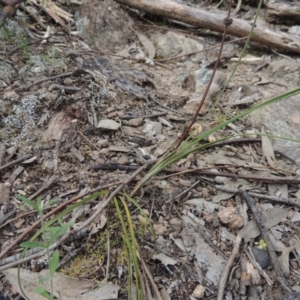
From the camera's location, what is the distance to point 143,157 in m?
1.68

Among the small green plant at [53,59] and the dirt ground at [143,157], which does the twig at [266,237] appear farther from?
the small green plant at [53,59]

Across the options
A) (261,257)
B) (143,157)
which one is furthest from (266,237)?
(143,157)

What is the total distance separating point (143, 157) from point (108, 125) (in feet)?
0.83

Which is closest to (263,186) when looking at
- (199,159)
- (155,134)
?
(199,159)

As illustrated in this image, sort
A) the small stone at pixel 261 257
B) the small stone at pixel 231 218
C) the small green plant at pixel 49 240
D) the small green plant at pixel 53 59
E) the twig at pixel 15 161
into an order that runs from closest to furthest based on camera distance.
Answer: the small green plant at pixel 49 240, the small stone at pixel 261 257, the small stone at pixel 231 218, the twig at pixel 15 161, the small green plant at pixel 53 59

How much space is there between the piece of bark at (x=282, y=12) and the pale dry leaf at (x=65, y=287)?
2.46 metres

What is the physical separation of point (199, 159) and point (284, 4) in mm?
1814

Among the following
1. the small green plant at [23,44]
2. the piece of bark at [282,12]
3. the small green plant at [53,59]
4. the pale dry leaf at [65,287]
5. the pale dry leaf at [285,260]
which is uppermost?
the piece of bark at [282,12]

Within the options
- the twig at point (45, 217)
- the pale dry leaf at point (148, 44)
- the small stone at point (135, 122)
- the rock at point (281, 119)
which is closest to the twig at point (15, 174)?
the twig at point (45, 217)

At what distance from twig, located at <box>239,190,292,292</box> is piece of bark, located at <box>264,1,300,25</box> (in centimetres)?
188

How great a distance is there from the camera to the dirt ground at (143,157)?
4.19 feet

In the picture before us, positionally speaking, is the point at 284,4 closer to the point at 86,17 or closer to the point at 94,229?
the point at 86,17

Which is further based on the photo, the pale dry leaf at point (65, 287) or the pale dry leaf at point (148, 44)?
the pale dry leaf at point (148, 44)

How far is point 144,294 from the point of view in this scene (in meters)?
1.20
